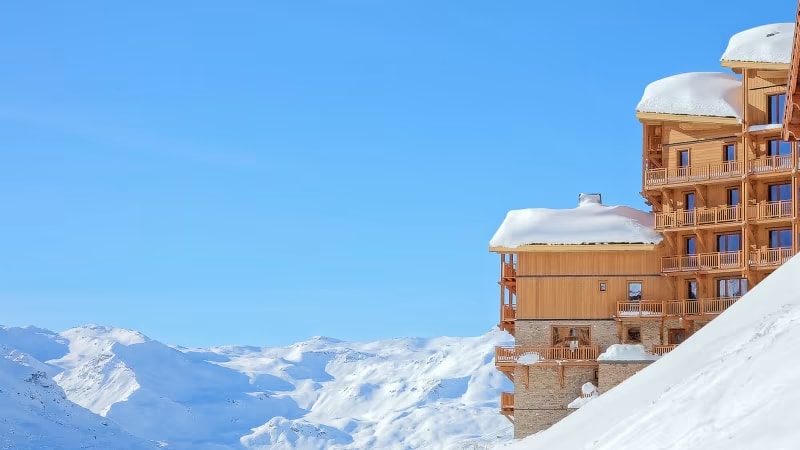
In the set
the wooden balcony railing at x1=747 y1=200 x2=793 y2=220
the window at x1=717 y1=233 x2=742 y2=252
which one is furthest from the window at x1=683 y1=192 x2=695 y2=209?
the wooden balcony railing at x1=747 y1=200 x2=793 y2=220

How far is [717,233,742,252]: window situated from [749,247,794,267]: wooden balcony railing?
1.33 meters

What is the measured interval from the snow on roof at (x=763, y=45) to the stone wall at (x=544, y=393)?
55.6 ft

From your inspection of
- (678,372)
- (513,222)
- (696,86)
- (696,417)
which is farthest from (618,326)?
(696,417)

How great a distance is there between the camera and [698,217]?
215 ft

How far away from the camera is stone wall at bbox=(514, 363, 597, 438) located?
6669cm

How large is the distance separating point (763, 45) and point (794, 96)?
23.8m

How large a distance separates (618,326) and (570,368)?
3193 mm

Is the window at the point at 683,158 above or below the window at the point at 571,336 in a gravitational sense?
above

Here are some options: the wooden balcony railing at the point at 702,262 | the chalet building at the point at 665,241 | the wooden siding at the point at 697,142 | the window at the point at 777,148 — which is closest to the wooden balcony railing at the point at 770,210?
the chalet building at the point at 665,241

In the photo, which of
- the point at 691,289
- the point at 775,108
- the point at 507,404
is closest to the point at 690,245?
the point at 691,289

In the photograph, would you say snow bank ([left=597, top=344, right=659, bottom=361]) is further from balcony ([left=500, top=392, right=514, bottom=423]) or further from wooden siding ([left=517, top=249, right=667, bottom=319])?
balcony ([left=500, top=392, right=514, bottom=423])

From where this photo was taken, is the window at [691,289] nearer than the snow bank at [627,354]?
No

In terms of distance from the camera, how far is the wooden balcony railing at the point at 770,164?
205 ft

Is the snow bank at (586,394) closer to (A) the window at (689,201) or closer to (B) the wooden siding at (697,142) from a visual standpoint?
(A) the window at (689,201)
